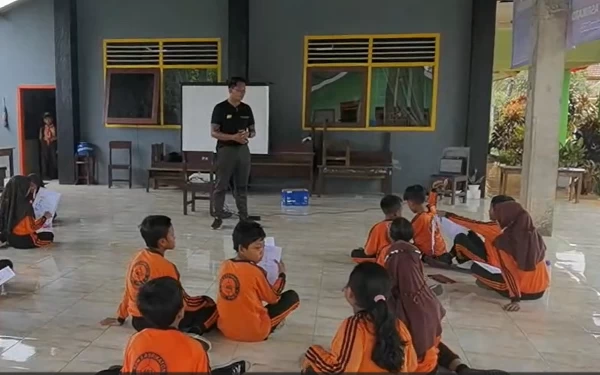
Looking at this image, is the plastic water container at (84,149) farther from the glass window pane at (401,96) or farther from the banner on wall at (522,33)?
the banner on wall at (522,33)

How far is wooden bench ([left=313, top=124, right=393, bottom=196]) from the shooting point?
8.57m

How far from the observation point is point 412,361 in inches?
84.7

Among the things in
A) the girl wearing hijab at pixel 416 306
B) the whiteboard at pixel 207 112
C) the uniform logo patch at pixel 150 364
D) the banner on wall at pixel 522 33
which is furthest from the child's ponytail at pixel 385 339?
the whiteboard at pixel 207 112

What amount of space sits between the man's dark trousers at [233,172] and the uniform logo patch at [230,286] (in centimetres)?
308

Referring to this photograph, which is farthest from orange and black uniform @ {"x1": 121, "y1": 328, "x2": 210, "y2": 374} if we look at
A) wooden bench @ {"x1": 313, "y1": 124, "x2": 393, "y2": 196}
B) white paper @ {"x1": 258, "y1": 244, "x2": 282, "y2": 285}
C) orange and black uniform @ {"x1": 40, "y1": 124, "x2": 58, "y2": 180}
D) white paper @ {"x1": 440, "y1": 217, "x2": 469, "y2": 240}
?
orange and black uniform @ {"x1": 40, "y1": 124, "x2": 58, "y2": 180}

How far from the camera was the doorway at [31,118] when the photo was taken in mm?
10336

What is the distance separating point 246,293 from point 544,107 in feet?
14.9

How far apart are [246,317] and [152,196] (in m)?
6.13

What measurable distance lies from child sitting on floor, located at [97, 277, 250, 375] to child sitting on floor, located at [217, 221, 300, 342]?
0.82 meters

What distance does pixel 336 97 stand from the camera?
9.23 m

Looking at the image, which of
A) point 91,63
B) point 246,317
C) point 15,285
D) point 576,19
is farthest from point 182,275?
point 91,63

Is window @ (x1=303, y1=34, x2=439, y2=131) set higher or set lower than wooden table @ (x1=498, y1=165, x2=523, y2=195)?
higher

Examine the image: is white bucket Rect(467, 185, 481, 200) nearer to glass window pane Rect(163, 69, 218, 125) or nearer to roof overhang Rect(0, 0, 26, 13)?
glass window pane Rect(163, 69, 218, 125)

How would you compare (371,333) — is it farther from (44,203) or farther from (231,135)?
(44,203)
